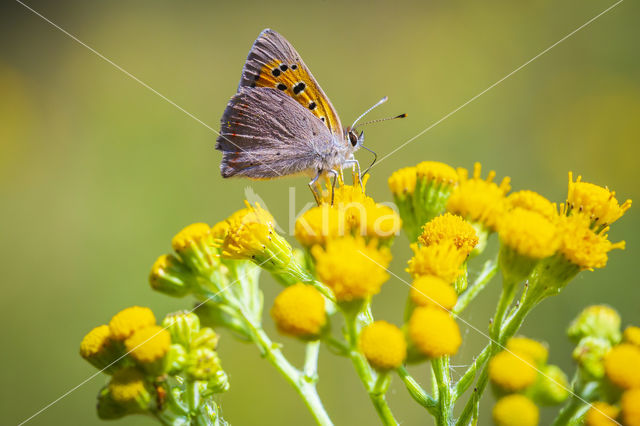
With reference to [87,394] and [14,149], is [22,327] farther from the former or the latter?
[14,149]

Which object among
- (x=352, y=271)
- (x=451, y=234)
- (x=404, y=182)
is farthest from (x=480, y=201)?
(x=352, y=271)

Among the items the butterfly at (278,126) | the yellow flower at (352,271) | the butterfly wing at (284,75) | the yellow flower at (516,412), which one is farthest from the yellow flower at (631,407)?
the butterfly wing at (284,75)

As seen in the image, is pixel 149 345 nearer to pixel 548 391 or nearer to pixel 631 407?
pixel 548 391

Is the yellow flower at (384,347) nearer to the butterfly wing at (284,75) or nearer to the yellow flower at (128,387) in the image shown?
the yellow flower at (128,387)

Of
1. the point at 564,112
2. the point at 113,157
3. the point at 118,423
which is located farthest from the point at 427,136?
the point at 118,423

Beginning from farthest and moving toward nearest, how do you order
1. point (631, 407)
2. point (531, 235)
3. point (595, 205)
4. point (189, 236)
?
point (189, 236)
point (595, 205)
point (531, 235)
point (631, 407)

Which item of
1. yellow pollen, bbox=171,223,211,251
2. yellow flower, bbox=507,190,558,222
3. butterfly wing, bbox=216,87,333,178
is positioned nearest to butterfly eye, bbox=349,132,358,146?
butterfly wing, bbox=216,87,333,178

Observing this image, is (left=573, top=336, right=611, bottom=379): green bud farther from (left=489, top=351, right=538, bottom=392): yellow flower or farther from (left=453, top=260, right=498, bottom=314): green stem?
(left=453, top=260, right=498, bottom=314): green stem
